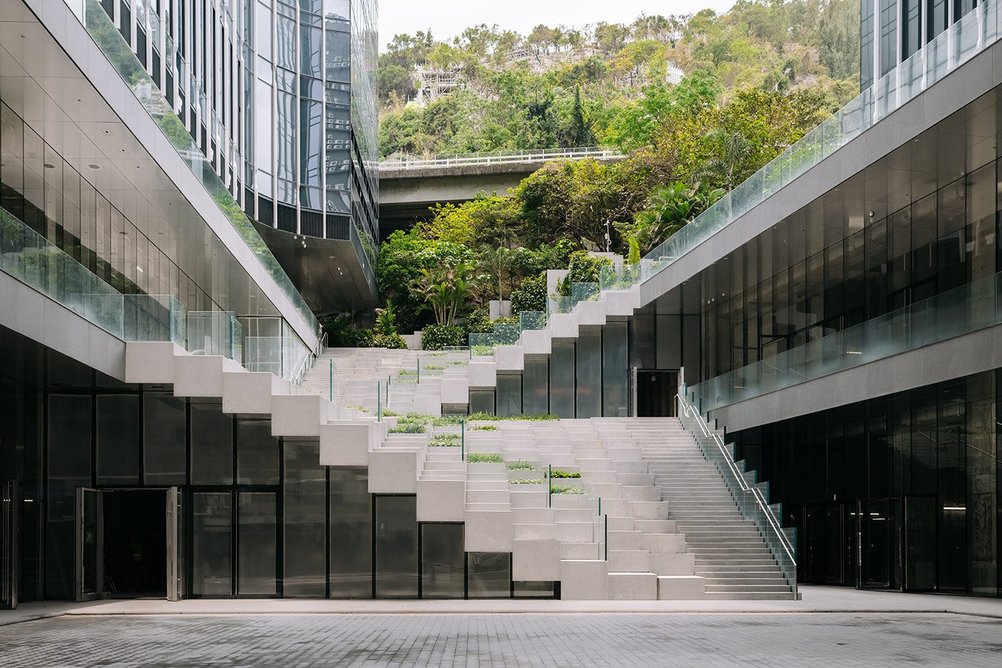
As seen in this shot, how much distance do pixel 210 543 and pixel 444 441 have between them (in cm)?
541

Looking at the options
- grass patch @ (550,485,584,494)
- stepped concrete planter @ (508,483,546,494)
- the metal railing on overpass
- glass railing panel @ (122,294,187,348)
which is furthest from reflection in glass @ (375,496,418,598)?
the metal railing on overpass

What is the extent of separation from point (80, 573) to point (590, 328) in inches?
881

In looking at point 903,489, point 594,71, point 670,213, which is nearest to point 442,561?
point 903,489

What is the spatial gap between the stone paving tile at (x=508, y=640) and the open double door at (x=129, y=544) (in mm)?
3121

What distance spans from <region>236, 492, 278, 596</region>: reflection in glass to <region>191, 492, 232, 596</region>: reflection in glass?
27 cm

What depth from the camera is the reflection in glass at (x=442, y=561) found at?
21.8 meters

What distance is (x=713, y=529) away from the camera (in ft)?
80.9

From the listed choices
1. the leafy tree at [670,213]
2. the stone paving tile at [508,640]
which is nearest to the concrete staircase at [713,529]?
the stone paving tile at [508,640]

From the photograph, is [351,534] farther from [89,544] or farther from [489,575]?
[89,544]

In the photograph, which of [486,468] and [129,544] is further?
[486,468]

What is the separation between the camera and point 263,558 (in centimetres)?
2239

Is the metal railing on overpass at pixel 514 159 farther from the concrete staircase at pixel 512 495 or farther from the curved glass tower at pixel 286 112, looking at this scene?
the concrete staircase at pixel 512 495

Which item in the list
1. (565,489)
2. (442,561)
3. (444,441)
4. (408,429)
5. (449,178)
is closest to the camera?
(442,561)

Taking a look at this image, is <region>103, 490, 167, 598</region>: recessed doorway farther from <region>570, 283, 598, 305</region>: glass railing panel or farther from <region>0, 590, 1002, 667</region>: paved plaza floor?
<region>570, 283, 598, 305</region>: glass railing panel
